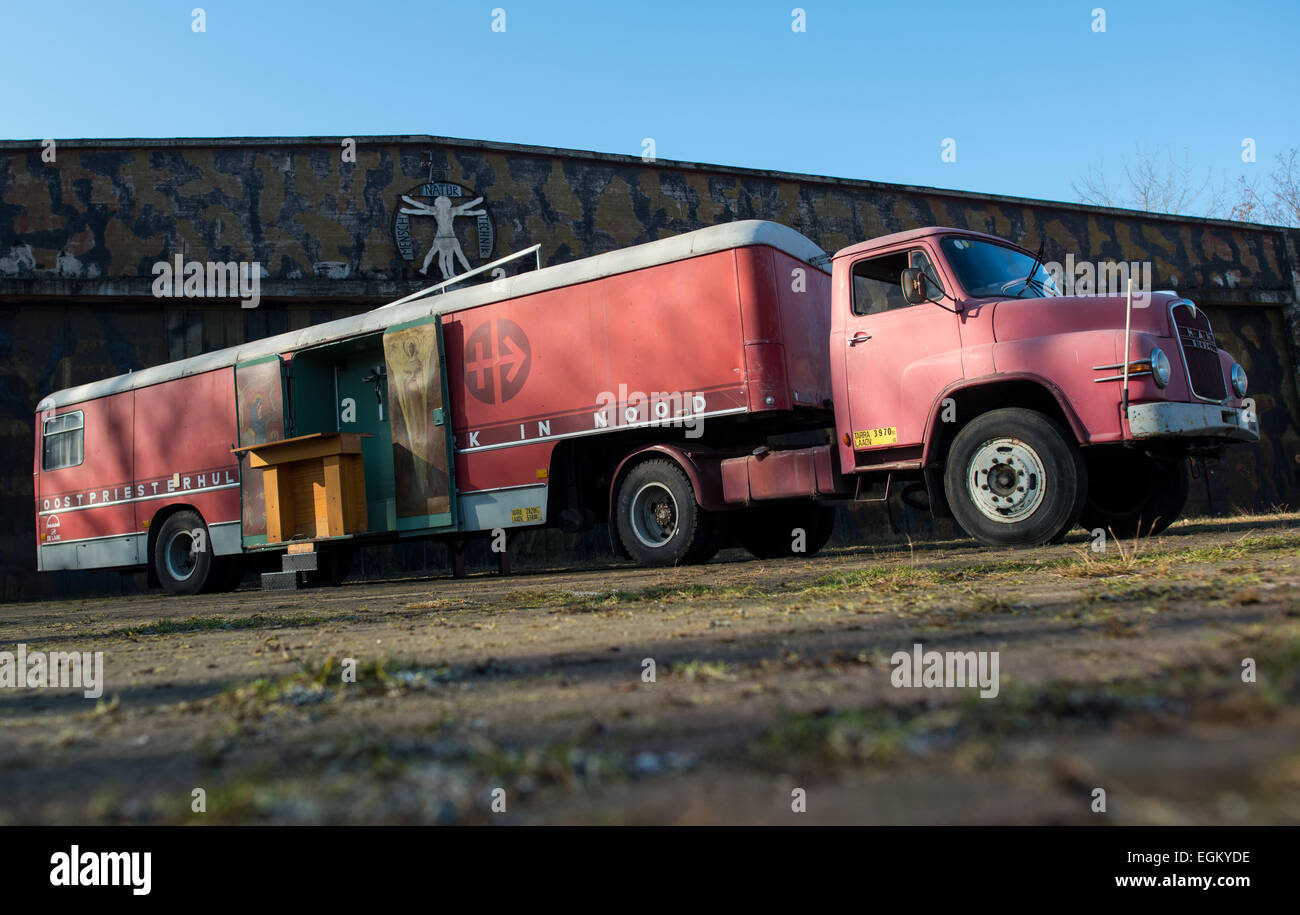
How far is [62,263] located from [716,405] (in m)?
13.2

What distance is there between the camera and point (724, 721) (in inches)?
79.7

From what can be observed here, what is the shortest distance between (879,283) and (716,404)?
1783 mm

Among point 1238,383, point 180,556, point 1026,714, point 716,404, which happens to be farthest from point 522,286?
point 1026,714

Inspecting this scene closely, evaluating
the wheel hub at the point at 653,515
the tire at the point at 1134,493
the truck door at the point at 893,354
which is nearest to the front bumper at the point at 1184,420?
the tire at the point at 1134,493

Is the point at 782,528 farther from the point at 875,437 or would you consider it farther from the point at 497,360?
the point at 497,360

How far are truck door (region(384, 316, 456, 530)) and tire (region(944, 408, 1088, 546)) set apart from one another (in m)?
5.40

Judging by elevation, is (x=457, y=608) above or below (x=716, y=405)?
below

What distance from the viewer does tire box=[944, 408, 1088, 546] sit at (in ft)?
22.2

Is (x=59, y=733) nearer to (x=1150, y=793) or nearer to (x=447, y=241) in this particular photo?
(x=1150, y=793)

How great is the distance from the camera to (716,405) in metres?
8.57

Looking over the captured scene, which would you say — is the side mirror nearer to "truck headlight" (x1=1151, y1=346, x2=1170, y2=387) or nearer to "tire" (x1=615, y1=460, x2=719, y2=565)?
"truck headlight" (x1=1151, y1=346, x2=1170, y2=387)

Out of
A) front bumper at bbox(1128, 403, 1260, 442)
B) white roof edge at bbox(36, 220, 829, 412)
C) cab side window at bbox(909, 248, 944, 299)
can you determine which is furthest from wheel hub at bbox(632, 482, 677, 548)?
front bumper at bbox(1128, 403, 1260, 442)

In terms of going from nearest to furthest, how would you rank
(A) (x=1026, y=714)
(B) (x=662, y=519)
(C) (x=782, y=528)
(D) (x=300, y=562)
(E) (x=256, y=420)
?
(A) (x=1026, y=714) → (B) (x=662, y=519) → (C) (x=782, y=528) → (D) (x=300, y=562) → (E) (x=256, y=420)
